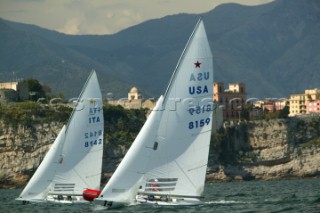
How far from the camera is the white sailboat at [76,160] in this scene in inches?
2820

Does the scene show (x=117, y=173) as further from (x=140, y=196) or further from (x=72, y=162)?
(x=72, y=162)

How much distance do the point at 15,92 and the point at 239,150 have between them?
3641 centimetres

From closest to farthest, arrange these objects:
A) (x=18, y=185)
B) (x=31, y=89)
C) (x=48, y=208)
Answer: (x=48, y=208) < (x=18, y=185) < (x=31, y=89)

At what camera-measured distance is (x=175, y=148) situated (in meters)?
57.7

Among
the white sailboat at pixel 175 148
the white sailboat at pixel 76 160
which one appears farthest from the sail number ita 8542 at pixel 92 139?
the white sailboat at pixel 175 148

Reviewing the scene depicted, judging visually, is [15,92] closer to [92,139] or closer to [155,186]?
[92,139]

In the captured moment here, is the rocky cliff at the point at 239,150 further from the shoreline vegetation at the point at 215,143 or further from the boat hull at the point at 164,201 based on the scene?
the boat hull at the point at 164,201

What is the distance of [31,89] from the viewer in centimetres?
17688

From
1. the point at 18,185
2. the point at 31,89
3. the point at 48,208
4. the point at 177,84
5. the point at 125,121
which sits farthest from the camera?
the point at 31,89

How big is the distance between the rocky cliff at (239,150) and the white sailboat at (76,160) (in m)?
64.7

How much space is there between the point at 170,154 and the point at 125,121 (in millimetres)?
100660

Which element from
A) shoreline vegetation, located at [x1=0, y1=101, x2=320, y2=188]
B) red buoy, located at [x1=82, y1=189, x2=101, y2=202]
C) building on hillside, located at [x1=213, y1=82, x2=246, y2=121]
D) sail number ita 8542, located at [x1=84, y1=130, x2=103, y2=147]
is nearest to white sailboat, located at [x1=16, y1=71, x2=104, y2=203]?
sail number ita 8542, located at [x1=84, y1=130, x2=103, y2=147]

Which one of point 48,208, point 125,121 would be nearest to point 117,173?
point 48,208

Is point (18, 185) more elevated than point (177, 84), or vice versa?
point (177, 84)
